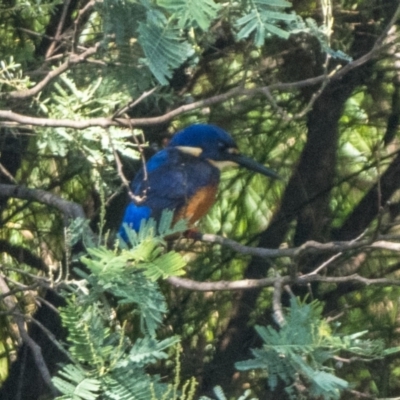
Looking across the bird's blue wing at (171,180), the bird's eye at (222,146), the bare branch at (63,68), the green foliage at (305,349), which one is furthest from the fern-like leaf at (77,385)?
the bird's eye at (222,146)

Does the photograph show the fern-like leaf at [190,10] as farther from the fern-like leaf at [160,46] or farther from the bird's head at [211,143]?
the bird's head at [211,143]

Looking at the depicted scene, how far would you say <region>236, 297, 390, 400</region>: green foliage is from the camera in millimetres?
1421

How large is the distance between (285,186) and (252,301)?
0.40 meters

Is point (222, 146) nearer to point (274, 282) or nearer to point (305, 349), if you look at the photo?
point (274, 282)

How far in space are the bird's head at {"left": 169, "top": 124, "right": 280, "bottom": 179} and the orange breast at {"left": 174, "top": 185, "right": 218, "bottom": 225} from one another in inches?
5.1

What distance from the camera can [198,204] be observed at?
292 cm

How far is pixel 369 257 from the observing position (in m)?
2.95

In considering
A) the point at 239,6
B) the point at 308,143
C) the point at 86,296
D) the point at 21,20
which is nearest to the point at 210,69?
the point at 308,143

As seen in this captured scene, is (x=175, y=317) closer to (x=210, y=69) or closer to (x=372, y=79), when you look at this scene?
(x=210, y=69)

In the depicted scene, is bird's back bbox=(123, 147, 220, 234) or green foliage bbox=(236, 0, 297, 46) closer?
green foliage bbox=(236, 0, 297, 46)

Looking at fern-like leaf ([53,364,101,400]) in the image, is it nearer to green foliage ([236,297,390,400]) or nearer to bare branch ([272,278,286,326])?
green foliage ([236,297,390,400])

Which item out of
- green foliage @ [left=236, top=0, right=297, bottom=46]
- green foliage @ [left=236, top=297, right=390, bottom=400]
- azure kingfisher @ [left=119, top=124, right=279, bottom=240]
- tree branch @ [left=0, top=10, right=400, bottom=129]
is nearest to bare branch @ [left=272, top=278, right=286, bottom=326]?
green foliage @ [left=236, top=297, right=390, bottom=400]

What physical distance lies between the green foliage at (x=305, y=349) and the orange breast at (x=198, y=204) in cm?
137

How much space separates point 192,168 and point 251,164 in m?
0.22
